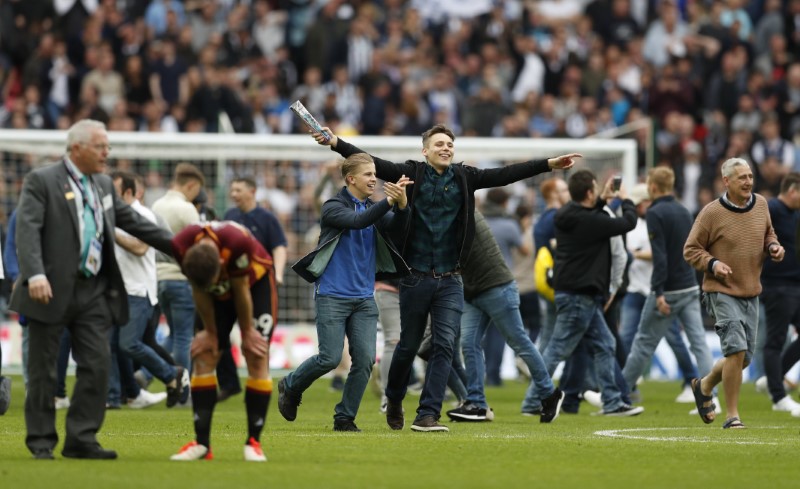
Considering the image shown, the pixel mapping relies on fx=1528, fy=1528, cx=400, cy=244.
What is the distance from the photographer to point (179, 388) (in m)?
14.3

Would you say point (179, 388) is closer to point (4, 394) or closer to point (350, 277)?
point (4, 394)

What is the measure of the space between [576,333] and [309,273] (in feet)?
10.3

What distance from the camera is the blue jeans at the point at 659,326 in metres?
14.5

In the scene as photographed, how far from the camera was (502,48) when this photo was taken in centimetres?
2745

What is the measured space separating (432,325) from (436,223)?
2.50 feet

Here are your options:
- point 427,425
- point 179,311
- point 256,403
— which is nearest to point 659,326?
point 427,425

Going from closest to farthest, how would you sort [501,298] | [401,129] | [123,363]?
[501,298] < [123,363] < [401,129]

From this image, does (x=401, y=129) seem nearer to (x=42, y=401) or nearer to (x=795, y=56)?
(x=795, y=56)

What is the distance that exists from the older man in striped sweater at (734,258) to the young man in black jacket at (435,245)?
1.55 m

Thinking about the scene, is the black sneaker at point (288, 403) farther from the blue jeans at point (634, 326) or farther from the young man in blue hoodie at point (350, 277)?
the blue jeans at point (634, 326)

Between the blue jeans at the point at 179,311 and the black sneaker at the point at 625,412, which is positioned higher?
the blue jeans at the point at 179,311

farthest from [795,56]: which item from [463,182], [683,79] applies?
[463,182]

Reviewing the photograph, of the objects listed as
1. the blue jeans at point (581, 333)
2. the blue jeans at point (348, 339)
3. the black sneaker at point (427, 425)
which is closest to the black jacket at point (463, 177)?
the blue jeans at point (348, 339)

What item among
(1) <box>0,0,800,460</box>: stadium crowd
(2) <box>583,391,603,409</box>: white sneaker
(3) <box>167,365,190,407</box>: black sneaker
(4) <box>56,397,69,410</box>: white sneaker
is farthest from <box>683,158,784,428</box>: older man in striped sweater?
(1) <box>0,0,800,460</box>: stadium crowd
